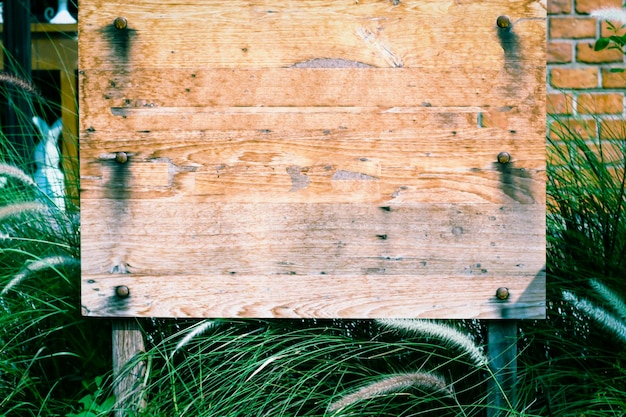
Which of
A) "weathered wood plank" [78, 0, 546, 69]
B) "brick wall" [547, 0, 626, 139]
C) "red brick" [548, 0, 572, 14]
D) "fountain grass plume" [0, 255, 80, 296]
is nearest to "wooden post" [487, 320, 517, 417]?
"weathered wood plank" [78, 0, 546, 69]

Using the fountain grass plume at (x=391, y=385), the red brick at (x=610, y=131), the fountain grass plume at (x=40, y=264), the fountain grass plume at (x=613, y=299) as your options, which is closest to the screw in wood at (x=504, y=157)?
the fountain grass plume at (x=613, y=299)

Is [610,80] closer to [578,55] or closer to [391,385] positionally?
[578,55]

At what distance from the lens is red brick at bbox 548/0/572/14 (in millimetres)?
2900

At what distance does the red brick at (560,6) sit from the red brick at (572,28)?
0.03 metres

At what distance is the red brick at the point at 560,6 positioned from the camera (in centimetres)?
290

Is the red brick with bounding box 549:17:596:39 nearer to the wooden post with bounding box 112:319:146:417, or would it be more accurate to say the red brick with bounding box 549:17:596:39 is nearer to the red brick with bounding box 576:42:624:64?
the red brick with bounding box 576:42:624:64

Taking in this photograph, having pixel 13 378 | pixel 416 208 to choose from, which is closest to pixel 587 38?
pixel 416 208

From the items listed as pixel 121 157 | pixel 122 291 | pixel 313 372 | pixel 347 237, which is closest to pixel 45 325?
pixel 122 291

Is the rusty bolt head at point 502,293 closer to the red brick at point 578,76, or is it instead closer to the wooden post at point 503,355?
the wooden post at point 503,355

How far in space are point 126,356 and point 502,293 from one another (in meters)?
0.93

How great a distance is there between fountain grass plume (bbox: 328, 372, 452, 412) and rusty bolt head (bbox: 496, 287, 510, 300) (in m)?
0.27

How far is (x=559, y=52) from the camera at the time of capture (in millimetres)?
2904

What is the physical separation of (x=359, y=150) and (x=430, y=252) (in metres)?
0.30

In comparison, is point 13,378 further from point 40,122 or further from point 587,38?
point 587,38
